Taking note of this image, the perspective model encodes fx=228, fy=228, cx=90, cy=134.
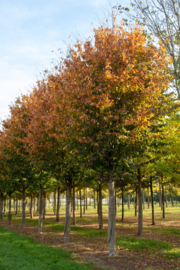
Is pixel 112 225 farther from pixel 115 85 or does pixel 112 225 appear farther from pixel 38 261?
pixel 115 85

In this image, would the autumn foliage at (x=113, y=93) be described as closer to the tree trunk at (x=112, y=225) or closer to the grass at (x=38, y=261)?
the tree trunk at (x=112, y=225)

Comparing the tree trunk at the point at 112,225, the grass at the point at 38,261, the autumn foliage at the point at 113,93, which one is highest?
the autumn foliage at the point at 113,93

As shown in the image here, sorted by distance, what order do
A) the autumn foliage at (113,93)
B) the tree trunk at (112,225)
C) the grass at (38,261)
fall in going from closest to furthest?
the grass at (38,261), the autumn foliage at (113,93), the tree trunk at (112,225)

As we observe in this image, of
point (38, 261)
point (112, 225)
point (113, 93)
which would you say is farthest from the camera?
point (112, 225)

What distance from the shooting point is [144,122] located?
834 centimetres

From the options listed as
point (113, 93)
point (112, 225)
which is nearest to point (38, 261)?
point (112, 225)

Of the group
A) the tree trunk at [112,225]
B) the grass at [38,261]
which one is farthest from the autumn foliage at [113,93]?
the grass at [38,261]

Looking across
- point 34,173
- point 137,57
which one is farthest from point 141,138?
point 34,173

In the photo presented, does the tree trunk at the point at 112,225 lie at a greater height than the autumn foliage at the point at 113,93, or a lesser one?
lesser

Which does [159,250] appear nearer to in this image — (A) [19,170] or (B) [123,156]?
(B) [123,156]

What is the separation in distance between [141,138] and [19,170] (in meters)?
11.7

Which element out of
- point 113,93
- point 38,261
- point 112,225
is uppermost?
point 113,93

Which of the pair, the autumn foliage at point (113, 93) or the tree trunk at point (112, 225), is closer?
the autumn foliage at point (113, 93)

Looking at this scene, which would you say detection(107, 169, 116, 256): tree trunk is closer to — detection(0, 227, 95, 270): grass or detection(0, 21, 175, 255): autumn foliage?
detection(0, 21, 175, 255): autumn foliage
